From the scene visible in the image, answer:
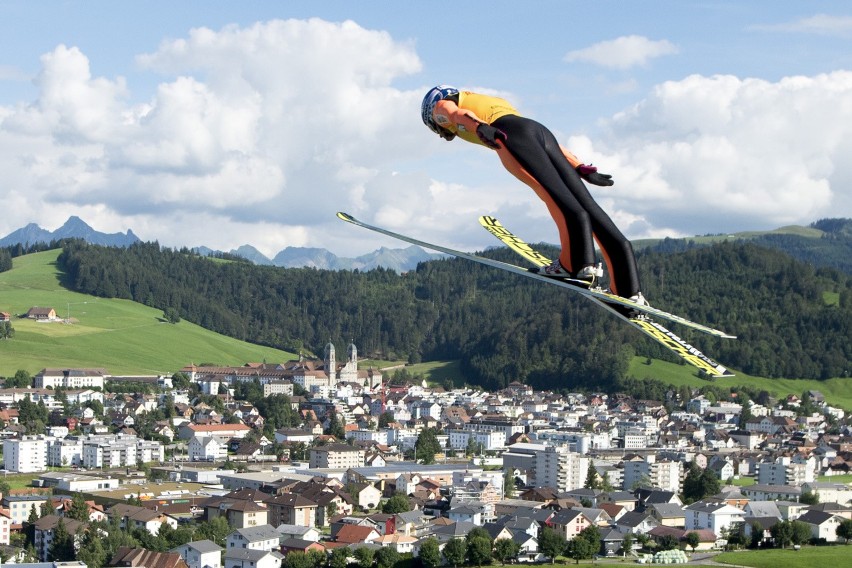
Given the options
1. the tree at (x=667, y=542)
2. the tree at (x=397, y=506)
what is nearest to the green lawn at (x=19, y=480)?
the tree at (x=397, y=506)

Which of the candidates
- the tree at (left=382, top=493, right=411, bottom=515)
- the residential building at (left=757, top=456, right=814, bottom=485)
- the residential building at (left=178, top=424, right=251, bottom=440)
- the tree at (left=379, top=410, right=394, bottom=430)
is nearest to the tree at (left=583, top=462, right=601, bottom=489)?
the residential building at (left=757, top=456, right=814, bottom=485)

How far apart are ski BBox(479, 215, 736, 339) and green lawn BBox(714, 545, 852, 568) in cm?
4514

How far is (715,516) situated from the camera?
63375mm

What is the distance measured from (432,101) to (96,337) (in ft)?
453

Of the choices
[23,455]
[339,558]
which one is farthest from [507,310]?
[339,558]

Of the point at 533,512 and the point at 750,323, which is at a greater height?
the point at 750,323

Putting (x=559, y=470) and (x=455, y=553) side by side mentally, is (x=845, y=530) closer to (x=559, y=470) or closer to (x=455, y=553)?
(x=455, y=553)

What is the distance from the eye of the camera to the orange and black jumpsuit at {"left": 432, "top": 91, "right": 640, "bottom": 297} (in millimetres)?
7367

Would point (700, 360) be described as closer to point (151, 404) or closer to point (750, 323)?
point (151, 404)

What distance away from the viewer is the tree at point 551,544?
53031mm

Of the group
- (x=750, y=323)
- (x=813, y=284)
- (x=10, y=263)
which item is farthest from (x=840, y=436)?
(x=10, y=263)

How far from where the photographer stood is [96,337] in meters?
140

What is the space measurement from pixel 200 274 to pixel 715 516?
139176mm

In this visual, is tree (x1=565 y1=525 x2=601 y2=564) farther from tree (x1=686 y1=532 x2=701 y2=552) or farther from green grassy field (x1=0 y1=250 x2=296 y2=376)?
green grassy field (x1=0 y1=250 x2=296 y2=376)
